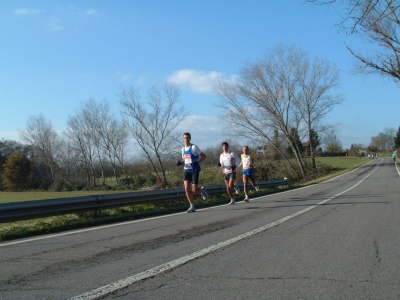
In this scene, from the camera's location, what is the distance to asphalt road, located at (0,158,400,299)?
371 cm

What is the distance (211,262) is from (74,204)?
4.97m

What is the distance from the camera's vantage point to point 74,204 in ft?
28.3

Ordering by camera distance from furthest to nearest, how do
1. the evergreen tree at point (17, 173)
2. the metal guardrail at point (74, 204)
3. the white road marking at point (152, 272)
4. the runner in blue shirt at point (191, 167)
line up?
1. the evergreen tree at point (17, 173)
2. the runner in blue shirt at point (191, 167)
3. the metal guardrail at point (74, 204)
4. the white road marking at point (152, 272)

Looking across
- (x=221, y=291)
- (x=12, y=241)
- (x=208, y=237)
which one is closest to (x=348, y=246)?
(x=208, y=237)

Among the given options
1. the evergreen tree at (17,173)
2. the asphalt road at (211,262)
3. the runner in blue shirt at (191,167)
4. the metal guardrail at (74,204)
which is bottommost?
the asphalt road at (211,262)

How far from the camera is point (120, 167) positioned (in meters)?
58.2

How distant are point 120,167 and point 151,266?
55.0m

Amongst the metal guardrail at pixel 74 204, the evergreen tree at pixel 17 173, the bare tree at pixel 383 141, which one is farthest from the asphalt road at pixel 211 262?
the bare tree at pixel 383 141

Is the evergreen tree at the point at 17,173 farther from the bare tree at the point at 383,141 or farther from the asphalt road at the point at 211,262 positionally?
the bare tree at the point at 383,141

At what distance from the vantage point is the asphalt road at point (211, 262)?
371 cm

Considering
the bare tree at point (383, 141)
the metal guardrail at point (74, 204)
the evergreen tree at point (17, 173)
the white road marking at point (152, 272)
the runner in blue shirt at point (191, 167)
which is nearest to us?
the white road marking at point (152, 272)

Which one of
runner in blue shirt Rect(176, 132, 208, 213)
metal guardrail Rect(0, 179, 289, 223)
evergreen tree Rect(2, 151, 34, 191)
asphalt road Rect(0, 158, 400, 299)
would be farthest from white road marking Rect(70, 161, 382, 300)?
evergreen tree Rect(2, 151, 34, 191)

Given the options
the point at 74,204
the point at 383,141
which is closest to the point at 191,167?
the point at 74,204

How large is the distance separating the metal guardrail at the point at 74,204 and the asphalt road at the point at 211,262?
123 centimetres
